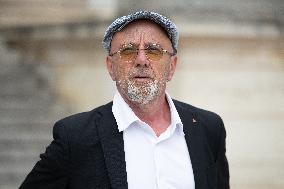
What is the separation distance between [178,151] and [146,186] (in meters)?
0.24

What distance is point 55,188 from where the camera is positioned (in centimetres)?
242

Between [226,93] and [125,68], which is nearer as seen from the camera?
[125,68]

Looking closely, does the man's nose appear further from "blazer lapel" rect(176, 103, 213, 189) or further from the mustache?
"blazer lapel" rect(176, 103, 213, 189)

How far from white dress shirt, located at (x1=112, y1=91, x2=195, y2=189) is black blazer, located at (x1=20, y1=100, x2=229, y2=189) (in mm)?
33

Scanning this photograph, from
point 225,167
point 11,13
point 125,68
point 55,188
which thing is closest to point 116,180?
point 55,188

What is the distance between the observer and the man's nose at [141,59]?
2.45 metres

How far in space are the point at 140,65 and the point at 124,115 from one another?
0.24m

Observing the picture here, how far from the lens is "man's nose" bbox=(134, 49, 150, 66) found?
2.45 meters

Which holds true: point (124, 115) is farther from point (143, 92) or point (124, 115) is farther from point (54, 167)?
point (54, 167)

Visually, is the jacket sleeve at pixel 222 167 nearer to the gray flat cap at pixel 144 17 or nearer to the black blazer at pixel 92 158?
the black blazer at pixel 92 158

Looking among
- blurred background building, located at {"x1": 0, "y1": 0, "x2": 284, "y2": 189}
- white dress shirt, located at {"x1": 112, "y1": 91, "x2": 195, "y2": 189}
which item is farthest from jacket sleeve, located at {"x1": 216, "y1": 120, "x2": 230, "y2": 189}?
blurred background building, located at {"x1": 0, "y1": 0, "x2": 284, "y2": 189}

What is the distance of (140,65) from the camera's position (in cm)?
246

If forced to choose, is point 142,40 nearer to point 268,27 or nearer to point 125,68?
point 125,68

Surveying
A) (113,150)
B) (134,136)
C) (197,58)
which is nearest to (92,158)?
(113,150)
